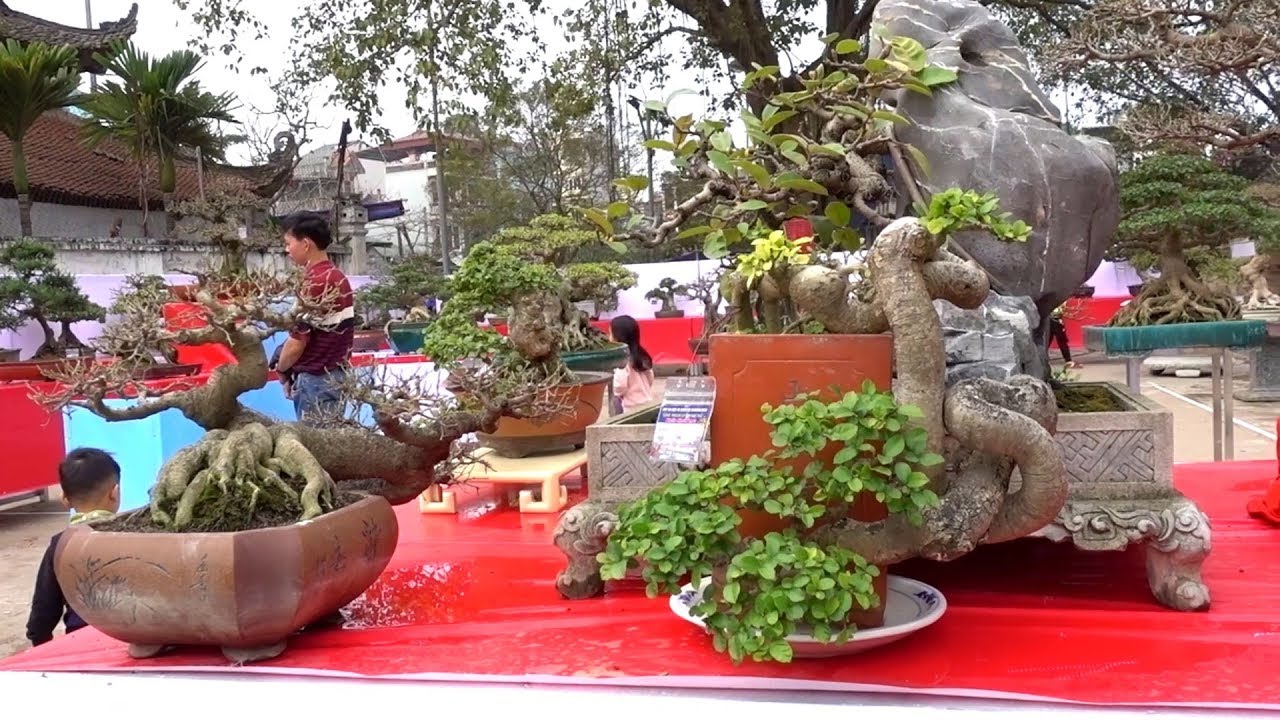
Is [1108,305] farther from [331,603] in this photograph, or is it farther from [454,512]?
[331,603]

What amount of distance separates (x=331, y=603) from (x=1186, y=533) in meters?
1.63

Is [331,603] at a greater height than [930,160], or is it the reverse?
[930,160]

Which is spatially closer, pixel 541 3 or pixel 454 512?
pixel 454 512

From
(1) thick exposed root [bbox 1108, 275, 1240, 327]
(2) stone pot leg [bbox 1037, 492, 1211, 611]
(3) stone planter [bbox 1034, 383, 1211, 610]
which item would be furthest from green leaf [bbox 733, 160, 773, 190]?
(1) thick exposed root [bbox 1108, 275, 1240, 327]

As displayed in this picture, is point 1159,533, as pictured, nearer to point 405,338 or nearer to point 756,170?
point 756,170

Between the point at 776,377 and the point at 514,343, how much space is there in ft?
5.58

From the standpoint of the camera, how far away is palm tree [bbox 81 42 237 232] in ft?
37.5

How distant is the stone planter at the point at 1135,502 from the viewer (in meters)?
1.85

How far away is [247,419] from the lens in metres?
2.15

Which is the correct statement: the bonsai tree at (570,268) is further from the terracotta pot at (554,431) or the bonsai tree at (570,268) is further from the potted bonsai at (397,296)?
the potted bonsai at (397,296)

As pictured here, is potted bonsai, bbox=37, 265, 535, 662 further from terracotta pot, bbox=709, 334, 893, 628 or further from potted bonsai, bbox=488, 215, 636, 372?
potted bonsai, bbox=488, 215, 636, 372

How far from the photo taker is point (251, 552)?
179 centimetres

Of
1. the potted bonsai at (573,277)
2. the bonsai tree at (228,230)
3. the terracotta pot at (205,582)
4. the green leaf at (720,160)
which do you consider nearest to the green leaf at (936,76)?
the green leaf at (720,160)

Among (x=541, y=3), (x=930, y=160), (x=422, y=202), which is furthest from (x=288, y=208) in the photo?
(x=930, y=160)
